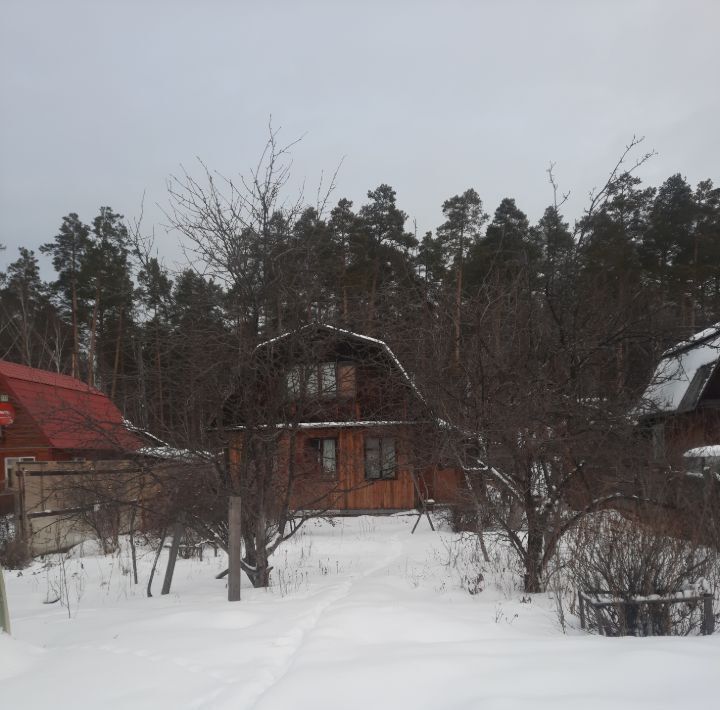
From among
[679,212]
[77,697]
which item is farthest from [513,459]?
[679,212]

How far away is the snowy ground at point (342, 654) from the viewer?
436cm

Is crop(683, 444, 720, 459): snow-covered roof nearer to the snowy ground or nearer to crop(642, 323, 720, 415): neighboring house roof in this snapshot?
the snowy ground

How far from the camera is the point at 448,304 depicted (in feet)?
37.1

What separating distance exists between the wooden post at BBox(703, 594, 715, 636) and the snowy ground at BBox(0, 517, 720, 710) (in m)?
0.50

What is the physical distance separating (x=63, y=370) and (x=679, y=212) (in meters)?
29.9

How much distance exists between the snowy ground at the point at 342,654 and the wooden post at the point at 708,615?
498mm

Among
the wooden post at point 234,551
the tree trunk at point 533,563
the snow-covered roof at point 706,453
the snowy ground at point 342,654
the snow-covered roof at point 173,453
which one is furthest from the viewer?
the snow-covered roof at point 706,453

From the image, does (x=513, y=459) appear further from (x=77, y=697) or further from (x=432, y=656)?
(x=77, y=697)

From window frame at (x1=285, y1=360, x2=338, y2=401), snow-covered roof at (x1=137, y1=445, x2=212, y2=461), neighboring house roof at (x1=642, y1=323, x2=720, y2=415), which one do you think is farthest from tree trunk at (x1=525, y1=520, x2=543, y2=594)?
neighboring house roof at (x1=642, y1=323, x2=720, y2=415)

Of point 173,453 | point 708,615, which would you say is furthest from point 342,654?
point 173,453

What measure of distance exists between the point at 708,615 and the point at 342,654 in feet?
9.68

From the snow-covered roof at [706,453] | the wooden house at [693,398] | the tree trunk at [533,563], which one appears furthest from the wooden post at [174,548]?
the wooden house at [693,398]

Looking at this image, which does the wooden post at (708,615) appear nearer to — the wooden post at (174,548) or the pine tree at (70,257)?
the wooden post at (174,548)

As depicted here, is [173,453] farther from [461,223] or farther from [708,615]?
[461,223]
